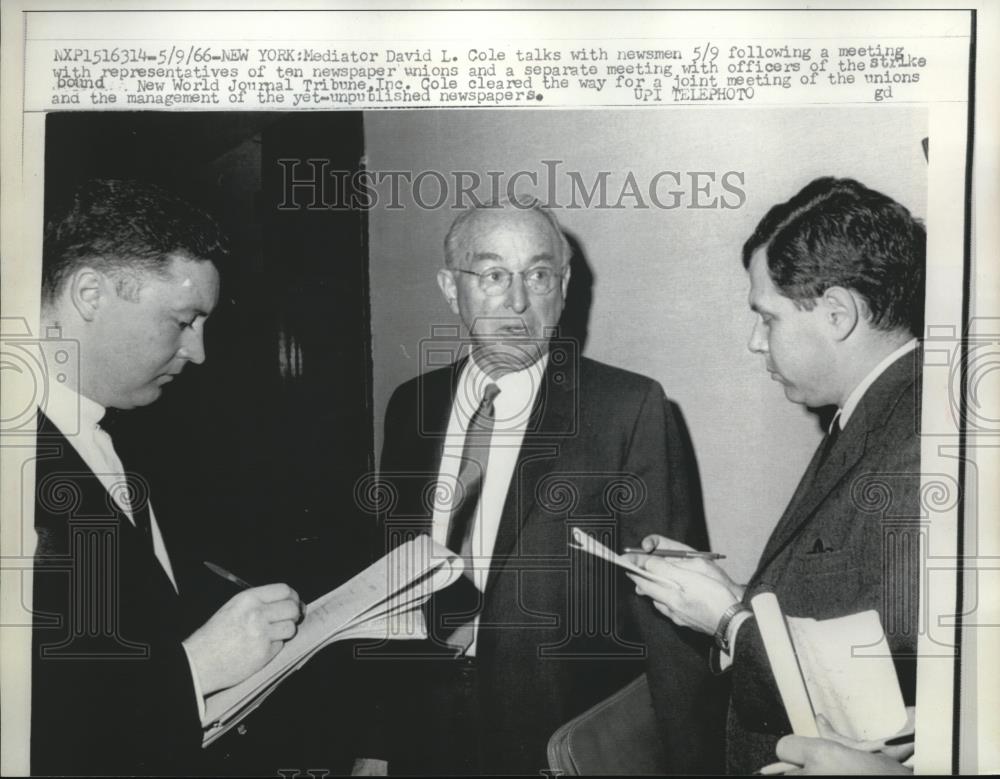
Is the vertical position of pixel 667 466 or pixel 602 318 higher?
pixel 602 318

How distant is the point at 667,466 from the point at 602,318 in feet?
1.13

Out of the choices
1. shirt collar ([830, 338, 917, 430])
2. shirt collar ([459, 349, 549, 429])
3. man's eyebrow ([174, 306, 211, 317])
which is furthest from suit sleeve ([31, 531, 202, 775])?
shirt collar ([830, 338, 917, 430])

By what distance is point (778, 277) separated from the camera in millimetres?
2176

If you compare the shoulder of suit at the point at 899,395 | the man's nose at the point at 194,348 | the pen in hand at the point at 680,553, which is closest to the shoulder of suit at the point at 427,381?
the man's nose at the point at 194,348

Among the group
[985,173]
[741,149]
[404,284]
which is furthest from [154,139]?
[985,173]

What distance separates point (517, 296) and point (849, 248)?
2.32 feet

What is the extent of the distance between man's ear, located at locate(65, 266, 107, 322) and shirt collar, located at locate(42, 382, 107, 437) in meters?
0.16

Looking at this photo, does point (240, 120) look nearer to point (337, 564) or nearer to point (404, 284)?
point (404, 284)

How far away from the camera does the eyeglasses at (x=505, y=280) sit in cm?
217

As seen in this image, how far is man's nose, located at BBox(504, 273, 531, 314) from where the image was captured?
7.12 feet

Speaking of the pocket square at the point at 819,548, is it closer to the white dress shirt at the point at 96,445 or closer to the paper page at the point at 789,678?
the paper page at the point at 789,678

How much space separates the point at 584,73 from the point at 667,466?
868 millimetres

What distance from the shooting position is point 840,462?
2.16m

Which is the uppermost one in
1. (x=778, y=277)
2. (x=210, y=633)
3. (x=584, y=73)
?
(x=584, y=73)
